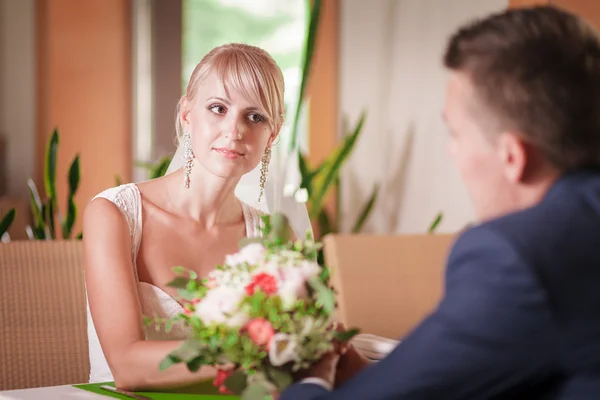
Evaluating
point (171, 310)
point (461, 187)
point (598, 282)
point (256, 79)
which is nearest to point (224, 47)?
point (256, 79)

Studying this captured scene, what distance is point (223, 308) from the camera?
1.45 metres

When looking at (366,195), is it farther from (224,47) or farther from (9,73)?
(224,47)

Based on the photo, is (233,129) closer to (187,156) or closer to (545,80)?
(187,156)

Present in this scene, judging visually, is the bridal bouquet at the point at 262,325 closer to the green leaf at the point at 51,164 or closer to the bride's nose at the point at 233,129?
the bride's nose at the point at 233,129

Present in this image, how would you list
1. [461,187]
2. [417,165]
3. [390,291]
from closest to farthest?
[390,291] < [461,187] < [417,165]

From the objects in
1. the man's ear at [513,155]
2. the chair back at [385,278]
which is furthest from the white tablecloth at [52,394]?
the chair back at [385,278]

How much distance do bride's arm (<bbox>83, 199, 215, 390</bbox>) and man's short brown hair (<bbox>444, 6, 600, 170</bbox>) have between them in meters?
1.05

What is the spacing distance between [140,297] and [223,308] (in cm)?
107

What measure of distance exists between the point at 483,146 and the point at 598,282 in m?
0.23

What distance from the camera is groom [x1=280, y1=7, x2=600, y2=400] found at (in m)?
1.06

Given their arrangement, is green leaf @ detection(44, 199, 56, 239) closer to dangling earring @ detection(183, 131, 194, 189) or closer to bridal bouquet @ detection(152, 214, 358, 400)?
dangling earring @ detection(183, 131, 194, 189)

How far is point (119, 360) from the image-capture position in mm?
2096

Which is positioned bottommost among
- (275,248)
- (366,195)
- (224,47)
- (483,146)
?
(366,195)

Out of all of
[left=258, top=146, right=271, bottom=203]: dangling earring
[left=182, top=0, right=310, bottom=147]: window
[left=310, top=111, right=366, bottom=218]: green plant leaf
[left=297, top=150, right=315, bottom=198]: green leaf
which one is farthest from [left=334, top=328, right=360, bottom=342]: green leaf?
[left=182, top=0, right=310, bottom=147]: window
